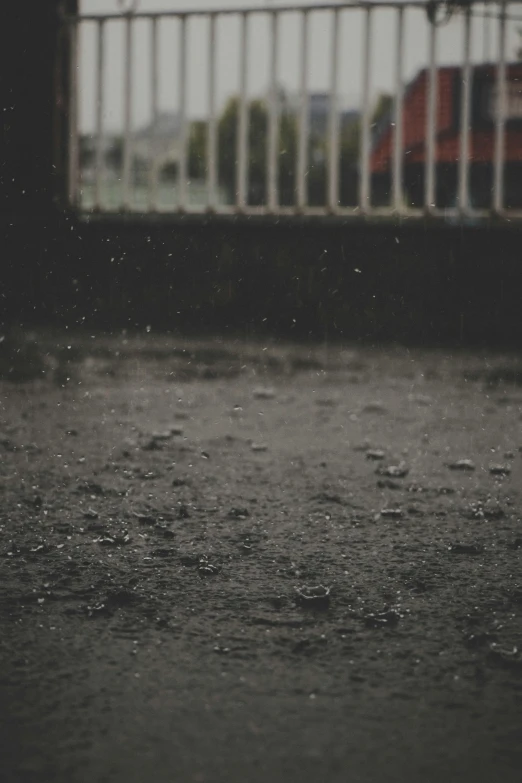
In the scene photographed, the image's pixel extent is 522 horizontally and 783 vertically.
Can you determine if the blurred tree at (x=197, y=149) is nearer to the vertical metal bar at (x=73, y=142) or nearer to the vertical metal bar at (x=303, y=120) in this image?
the vertical metal bar at (x=73, y=142)

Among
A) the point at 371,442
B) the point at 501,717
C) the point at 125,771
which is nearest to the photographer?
the point at 125,771

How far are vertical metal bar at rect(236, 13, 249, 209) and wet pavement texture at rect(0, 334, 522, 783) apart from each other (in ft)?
6.75

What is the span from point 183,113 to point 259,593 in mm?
3798

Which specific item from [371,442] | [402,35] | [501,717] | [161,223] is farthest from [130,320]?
[501,717]

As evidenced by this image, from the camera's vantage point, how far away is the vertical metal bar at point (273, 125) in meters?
4.52

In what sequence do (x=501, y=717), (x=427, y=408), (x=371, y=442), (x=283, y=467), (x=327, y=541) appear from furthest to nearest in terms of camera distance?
(x=427, y=408), (x=371, y=442), (x=283, y=467), (x=327, y=541), (x=501, y=717)

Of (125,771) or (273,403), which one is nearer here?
(125,771)

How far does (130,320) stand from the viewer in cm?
485

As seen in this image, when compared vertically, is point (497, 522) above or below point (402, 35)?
below

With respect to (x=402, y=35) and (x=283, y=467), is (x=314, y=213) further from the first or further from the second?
(x=283, y=467)

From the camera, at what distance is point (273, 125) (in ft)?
14.9

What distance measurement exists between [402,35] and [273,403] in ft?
7.48

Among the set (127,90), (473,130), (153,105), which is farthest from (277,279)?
(473,130)

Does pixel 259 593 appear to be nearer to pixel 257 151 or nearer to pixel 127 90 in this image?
pixel 127 90
